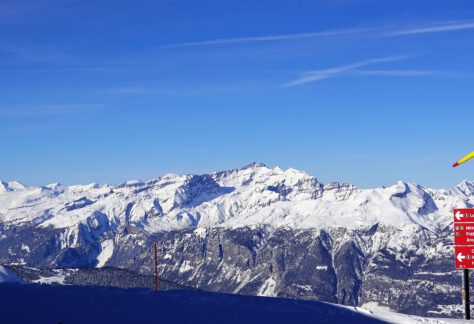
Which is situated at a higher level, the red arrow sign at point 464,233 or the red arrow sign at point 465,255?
the red arrow sign at point 464,233

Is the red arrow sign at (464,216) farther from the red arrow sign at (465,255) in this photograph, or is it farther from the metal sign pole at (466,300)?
the metal sign pole at (466,300)

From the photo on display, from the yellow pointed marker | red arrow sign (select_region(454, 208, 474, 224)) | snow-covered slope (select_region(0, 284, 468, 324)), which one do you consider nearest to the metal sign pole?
snow-covered slope (select_region(0, 284, 468, 324))

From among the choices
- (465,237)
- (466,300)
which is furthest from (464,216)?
(466,300)

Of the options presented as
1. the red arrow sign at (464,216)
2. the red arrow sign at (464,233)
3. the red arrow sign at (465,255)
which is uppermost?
the red arrow sign at (464,216)

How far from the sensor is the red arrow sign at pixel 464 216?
87.9 meters

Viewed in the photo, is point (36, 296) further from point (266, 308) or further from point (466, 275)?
point (466, 275)

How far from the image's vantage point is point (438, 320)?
80125 millimetres

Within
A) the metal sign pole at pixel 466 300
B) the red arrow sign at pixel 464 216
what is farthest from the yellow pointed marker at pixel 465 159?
the metal sign pole at pixel 466 300

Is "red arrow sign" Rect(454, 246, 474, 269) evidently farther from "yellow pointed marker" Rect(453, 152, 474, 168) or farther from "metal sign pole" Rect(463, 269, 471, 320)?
"yellow pointed marker" Rect(453, 152, 474, 168)

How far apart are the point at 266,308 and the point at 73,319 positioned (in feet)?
70.6

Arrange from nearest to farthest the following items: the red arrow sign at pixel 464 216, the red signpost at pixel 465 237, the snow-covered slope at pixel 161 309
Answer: the snow-covered slope at pixel 161 309 < the red arrow sign at pixel 464 216 < the red signpost at pixel 465 237

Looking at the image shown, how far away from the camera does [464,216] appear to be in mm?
88188

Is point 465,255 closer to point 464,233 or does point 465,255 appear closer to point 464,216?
point 464,233

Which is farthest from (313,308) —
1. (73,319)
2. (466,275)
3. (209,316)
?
(73,319)
